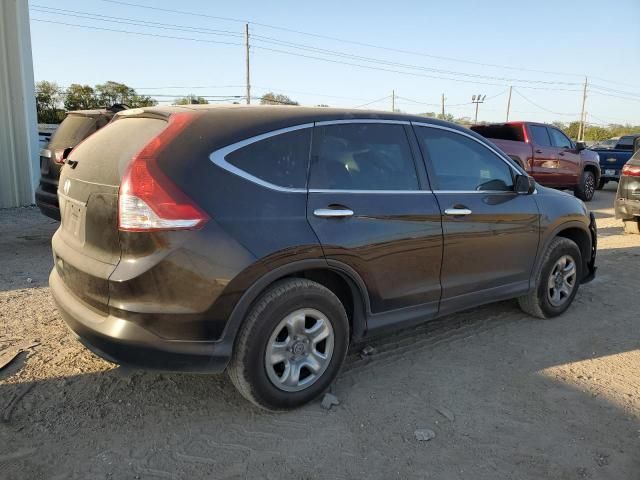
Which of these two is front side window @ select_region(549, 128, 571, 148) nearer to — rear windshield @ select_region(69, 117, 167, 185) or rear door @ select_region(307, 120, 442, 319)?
rear door @ select_region(307, 120, 442, 319)

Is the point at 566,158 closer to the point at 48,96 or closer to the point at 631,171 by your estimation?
the point at 631,171

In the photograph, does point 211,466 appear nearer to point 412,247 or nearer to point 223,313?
point 223,313

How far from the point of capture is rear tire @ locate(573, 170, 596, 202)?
13.3 meters

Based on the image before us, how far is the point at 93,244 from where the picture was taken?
2.82 m

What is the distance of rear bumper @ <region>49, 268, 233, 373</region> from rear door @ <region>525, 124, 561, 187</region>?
36.3 feet

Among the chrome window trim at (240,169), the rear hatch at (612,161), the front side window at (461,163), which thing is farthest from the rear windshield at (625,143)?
the chrome window trim at (240,169)

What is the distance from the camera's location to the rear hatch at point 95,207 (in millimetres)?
2699

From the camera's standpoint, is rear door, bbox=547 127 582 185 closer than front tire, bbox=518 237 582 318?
No

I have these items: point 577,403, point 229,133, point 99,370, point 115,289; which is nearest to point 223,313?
point 115,289

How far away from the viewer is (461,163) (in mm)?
3938

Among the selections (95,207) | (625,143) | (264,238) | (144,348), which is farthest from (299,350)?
(625,143)

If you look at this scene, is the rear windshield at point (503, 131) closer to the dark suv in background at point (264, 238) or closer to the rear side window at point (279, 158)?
the dark suv in background at point (264, 238)

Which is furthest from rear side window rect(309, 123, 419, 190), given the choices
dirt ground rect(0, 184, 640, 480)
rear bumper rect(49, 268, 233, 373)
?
→ dirt ground rect(0, 184, 640, 480)

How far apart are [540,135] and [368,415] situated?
1107 centimetres
